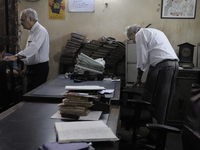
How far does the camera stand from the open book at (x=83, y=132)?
949mm

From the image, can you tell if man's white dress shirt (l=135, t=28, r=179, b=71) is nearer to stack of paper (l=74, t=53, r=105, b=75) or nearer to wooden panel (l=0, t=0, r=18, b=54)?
stack of paper (l=74, t=53, r=105, b=75)

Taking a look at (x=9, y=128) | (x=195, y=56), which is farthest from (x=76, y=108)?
(x=195, y=56)

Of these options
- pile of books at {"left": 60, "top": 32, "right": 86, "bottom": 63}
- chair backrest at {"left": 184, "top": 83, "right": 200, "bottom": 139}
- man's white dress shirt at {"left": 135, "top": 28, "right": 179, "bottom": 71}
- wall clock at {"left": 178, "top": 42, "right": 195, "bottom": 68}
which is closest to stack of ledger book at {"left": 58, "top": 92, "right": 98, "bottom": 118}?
chair backrest at {"left": 184, "top": 83, "right": 200, "bottom": 139}

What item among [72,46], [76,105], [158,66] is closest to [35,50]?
[72,46]

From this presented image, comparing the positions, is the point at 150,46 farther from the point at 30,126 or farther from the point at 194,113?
the point at 30,126

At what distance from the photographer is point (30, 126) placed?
1.20 meters

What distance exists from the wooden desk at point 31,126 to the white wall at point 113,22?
2449mm

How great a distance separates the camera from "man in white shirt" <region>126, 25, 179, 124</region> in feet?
8.05

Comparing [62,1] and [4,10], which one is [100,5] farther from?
[4,10]

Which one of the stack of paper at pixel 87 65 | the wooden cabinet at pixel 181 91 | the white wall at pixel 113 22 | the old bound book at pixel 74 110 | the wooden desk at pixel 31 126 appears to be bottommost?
the wooden cabinet at pixel 181 91

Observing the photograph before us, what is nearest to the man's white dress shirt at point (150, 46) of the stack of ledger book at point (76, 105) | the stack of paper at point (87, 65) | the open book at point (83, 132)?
the stack of paper at point (87, 65)

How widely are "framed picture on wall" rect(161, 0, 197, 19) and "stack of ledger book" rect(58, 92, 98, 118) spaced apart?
3.00 metres

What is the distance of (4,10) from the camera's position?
389 cm

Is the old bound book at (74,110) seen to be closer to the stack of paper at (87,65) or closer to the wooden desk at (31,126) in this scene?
the wooden desk at (31,126)
